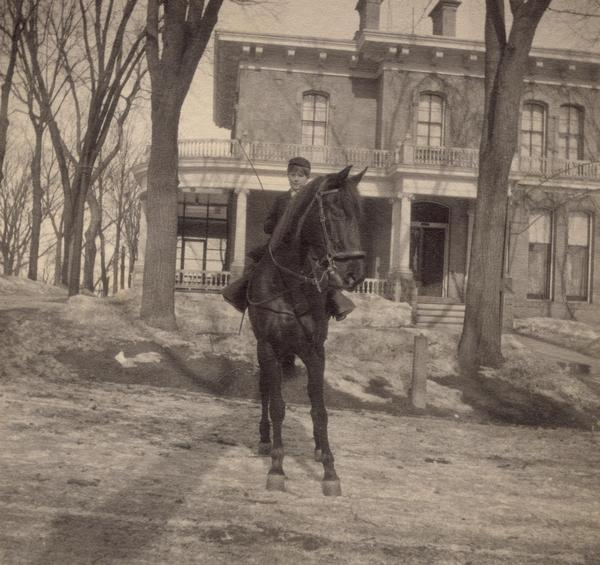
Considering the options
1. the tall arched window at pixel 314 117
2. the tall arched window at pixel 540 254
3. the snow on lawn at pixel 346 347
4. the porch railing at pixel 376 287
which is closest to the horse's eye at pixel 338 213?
the snow on lawn at pixel 346 347

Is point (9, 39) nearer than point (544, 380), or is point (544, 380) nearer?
point (544, 380)

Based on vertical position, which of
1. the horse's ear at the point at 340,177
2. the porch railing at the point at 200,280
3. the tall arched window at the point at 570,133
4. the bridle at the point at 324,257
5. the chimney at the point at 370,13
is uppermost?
the chimney at the point at 370,13

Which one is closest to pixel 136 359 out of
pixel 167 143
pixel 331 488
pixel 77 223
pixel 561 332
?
pixel 167 143

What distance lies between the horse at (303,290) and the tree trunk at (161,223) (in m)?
7.31

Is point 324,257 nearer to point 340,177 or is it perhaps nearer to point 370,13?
point 340,177

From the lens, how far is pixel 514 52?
11.4m

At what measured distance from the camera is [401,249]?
20844mm

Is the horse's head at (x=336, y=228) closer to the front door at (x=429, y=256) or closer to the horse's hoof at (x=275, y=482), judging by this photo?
the horse's hoof at (x=275, y=482)

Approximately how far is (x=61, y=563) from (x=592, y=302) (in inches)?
960

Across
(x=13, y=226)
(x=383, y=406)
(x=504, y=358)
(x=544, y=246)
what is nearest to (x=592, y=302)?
(x=544, y=246)

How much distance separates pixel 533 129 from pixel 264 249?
23090 millimetres

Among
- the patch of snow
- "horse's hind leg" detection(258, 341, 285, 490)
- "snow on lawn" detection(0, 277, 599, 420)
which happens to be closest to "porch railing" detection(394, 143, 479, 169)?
"snow on lawn" detection(0, 277, 599, 420)

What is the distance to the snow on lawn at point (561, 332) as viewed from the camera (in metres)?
18.0

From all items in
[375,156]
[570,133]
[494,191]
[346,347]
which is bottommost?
[346,347]
